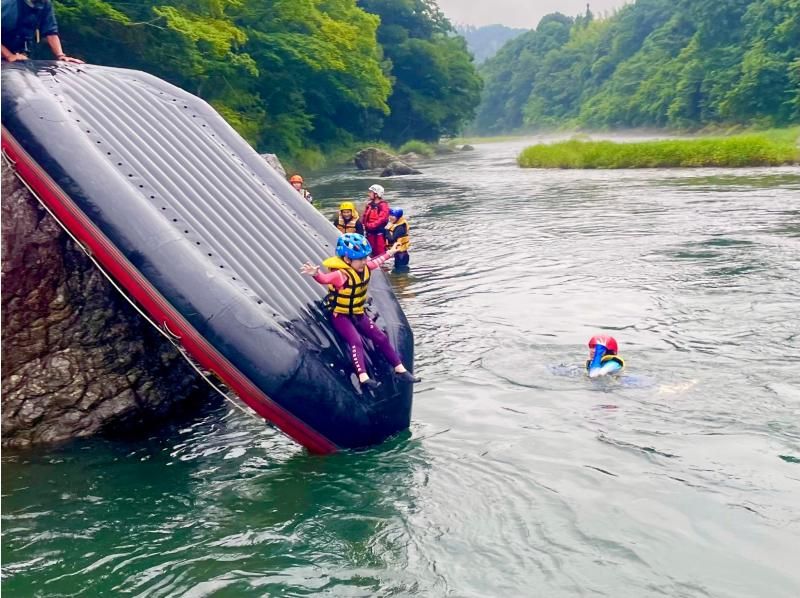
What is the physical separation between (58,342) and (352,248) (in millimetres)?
2130

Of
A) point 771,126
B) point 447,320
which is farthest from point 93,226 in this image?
point 771,126

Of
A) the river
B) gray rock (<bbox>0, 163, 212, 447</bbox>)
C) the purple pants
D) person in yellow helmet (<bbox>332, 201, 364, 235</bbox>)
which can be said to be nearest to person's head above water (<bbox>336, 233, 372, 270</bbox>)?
the purple pants

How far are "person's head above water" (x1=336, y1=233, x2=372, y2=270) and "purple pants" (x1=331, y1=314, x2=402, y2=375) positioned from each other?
1.17 feet

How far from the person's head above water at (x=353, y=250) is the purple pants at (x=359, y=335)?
1.17 ft

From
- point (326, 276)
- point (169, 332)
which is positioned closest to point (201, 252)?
point (169, 332)

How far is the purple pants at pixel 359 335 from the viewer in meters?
5.63

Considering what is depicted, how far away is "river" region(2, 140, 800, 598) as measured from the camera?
4.27 meters

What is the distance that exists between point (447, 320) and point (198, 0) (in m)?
18.9

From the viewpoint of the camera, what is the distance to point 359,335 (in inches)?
228

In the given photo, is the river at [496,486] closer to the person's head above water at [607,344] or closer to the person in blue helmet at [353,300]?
the person's head above water at [607,344]

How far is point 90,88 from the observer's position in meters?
6.43

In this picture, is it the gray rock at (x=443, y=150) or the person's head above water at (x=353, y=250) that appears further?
the gray rock at (x=443, y=150)

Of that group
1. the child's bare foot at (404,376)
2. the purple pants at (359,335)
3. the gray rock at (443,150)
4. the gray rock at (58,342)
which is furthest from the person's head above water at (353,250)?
the gray rock at (443,150)

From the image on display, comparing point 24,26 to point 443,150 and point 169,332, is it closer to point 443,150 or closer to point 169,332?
point 169,332
